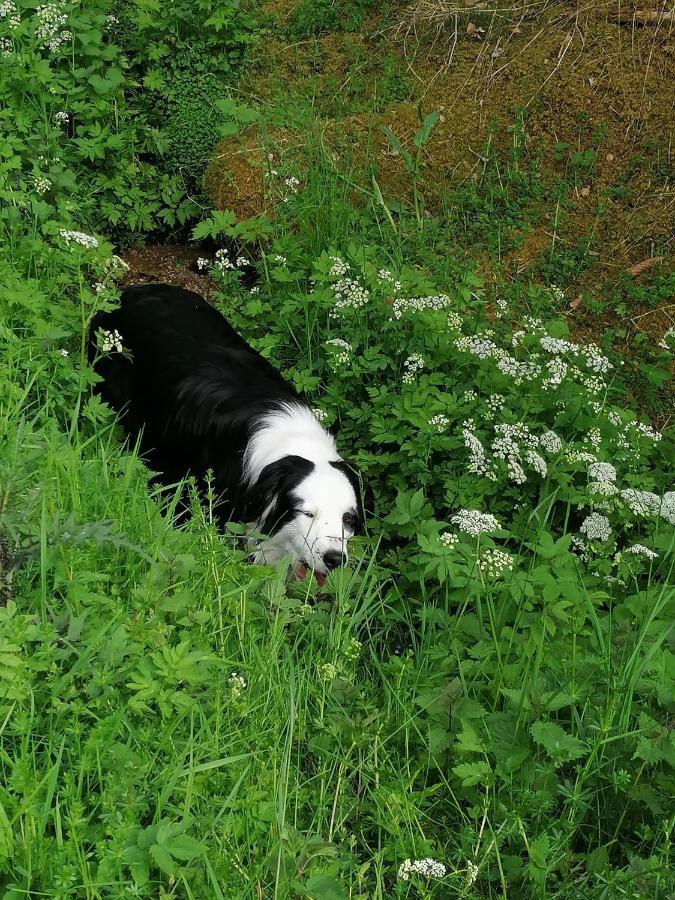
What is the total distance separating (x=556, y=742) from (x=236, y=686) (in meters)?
0.86

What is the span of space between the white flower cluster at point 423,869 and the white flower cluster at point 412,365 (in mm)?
2138

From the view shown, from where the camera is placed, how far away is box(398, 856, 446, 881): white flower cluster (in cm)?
195

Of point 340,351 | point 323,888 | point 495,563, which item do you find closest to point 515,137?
point 340,351

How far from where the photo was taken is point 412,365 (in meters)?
3.77

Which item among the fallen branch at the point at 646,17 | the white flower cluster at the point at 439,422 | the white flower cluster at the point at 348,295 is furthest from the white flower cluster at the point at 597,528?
the fallen branch at the point at 646,17

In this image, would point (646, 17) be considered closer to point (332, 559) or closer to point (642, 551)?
point (642, 551)

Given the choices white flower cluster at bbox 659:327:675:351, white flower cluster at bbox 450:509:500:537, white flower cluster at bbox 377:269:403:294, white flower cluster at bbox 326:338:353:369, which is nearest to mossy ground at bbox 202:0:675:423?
white flower cluster at bbox 659:327:675:351

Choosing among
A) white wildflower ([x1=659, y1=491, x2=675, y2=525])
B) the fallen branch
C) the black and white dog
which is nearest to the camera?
white wildflower ([x1=659, y1=491, x2=675, y2=525])

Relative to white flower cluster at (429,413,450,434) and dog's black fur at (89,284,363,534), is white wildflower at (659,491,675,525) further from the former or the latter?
dog's black fur at (89,284,363,534)

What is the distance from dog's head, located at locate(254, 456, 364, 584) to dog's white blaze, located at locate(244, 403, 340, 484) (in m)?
0.12

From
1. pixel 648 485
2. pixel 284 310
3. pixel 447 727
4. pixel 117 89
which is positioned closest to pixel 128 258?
pixel 117 89

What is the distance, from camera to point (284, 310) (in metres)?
4.43

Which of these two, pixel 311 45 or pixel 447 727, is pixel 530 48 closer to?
pixel 311 45

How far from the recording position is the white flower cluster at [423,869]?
1.95 meters
